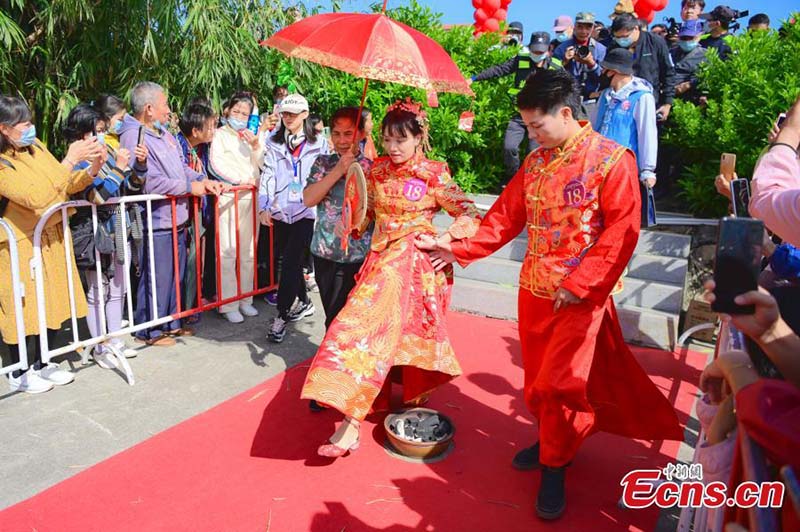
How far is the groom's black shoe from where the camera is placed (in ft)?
9.05

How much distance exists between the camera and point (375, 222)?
3.57m

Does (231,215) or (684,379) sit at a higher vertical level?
(231,215)

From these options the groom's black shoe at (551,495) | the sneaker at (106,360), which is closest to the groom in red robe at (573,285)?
the groom's black shoe at (551,495)

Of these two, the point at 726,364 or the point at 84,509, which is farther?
the point at 84,509

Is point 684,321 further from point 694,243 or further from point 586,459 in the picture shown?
point 586,459

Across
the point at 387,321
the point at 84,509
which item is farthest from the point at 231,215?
the point at 84,509

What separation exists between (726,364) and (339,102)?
735cm

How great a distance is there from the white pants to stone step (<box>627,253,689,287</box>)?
3.40 m

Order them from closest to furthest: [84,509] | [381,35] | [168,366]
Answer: [84,509], [381,35], [168,366]

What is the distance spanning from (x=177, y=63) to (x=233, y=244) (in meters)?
2.77

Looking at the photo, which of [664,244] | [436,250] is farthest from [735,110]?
[436,250]

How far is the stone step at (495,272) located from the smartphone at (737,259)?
15.8 ft

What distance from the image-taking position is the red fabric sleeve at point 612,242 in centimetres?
265

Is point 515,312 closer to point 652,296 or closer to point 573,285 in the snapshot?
point 652,296
